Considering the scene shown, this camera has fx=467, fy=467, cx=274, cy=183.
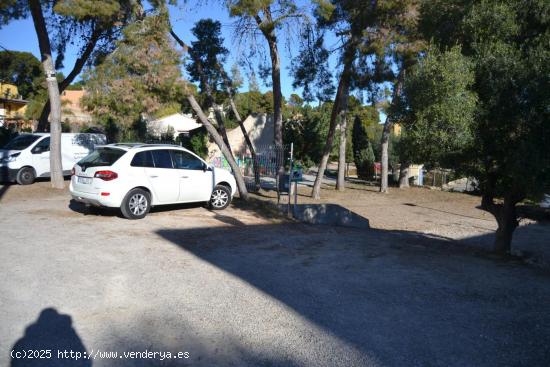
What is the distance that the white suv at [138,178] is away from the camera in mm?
9562

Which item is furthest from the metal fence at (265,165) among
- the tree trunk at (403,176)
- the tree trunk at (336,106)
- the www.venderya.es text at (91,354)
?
the www.venderya.es text at (91,354)

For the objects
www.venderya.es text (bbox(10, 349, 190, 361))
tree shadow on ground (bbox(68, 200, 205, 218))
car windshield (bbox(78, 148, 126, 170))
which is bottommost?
www.venderya.es text (bbox(10, 349, 190, 361))

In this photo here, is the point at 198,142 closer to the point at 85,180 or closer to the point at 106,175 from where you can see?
the point at 85,180

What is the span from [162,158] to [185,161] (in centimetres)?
70

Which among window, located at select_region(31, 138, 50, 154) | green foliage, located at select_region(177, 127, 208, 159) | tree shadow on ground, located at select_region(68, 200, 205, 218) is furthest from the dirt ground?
green foliage, located at select_region(177, 127, 208, 159)

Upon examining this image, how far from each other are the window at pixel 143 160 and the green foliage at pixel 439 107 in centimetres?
546

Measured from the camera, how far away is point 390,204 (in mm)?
18969

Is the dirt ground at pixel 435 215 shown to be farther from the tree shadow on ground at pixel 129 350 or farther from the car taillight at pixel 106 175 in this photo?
the car taillight at pixel 106 175

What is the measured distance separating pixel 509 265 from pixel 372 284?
2.98 m

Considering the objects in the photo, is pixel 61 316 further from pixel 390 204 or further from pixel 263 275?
pixel 390 204

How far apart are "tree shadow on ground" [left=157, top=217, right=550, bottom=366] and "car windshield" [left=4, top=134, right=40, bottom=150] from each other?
9.43m

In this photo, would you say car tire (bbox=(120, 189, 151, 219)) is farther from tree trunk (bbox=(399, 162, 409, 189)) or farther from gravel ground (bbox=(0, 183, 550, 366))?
tree trunk (bbox=(399, 162, 409, 189))

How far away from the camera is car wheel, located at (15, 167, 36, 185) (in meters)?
15.3

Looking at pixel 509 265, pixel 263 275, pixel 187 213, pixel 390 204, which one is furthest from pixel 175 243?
pixel 390 204
